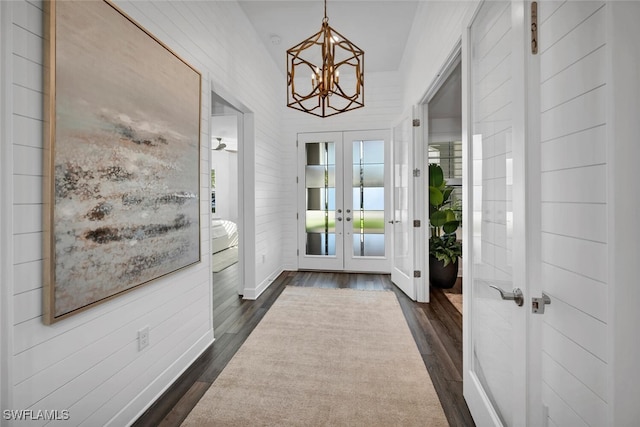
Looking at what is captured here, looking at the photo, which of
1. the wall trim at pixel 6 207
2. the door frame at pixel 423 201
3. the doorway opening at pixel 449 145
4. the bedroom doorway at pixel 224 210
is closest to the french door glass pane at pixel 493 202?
the door frame at pixel 423 201

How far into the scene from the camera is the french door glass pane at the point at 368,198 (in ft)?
15.6

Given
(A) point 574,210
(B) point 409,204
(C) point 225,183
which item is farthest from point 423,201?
(C) point 225,183

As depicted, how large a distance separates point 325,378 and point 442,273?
2.56 meters

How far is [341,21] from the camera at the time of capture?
3391mm

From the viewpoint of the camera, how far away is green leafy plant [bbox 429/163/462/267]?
12.8ft

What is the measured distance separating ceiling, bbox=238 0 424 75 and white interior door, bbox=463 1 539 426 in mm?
1835

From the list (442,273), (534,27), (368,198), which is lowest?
(442,273)

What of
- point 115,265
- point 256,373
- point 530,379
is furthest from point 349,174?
point 530,379

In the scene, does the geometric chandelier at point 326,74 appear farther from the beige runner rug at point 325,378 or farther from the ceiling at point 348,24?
the beige runner rug at point 325,378

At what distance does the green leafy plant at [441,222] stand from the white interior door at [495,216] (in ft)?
7.29

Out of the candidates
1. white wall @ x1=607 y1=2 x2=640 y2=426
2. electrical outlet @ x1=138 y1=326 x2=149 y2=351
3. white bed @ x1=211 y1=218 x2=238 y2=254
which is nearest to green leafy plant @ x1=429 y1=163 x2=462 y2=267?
white wall @ x1=607 y1=2 x2=640 y2=426

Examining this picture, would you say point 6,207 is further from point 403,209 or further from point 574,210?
point 403,209

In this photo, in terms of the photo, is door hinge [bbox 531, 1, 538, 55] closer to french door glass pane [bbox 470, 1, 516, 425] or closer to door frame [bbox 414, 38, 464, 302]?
french door glass pane [bbox 470, 1, 516, 425]

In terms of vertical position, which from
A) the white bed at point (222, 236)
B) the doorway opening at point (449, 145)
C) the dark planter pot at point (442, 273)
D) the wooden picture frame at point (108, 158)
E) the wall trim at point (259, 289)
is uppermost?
the doorway opening at point (449, 145)
